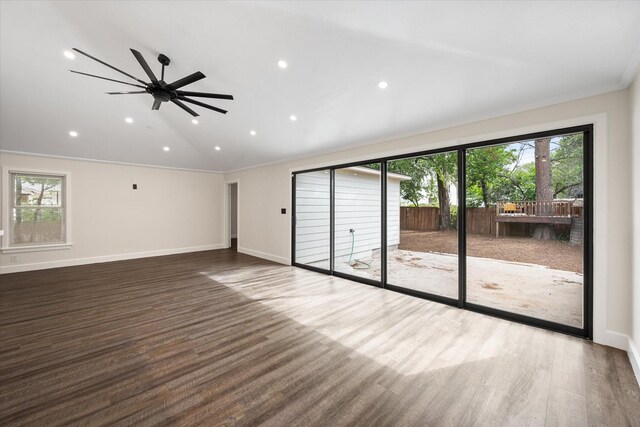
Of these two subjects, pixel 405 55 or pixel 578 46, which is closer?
pixel 578 46

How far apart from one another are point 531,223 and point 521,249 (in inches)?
21.5

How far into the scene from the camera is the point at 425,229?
173 inches

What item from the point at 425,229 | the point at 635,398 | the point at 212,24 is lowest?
the point at 635,398

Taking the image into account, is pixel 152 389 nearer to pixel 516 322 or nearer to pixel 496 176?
pixel 516 322

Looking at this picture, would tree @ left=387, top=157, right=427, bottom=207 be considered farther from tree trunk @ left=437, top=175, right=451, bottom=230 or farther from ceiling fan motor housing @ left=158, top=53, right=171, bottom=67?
ceiling fan motor housing @ left=158, top=53, right=171, bottom=67

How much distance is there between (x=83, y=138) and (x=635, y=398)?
8191 millimetres

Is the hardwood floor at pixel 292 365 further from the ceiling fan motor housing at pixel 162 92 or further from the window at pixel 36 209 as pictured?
the ceiling fan motor housing at pixel 162 92

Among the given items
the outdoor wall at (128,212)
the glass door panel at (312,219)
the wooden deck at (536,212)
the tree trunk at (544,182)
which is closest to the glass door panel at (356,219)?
the glass door panel at (312,219)

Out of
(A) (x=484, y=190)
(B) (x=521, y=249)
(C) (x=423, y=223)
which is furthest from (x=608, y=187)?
(C) (x=423, y=223)

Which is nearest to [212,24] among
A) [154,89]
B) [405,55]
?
[154,89]

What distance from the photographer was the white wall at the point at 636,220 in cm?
213

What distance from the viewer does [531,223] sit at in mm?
3176

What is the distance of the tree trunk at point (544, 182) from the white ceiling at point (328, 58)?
19.8 inches

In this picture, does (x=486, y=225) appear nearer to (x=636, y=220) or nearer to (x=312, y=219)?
(x=636, y=220)
